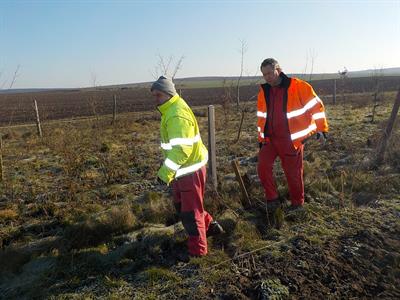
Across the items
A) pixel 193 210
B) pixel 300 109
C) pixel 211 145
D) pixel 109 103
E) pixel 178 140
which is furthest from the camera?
pixel 109 103

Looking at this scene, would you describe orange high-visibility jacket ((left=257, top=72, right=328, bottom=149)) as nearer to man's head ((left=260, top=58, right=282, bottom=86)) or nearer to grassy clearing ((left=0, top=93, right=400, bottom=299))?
man's head ((left=260, top=58, right=282, bottom=86))

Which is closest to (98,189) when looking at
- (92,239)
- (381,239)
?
(92,239)

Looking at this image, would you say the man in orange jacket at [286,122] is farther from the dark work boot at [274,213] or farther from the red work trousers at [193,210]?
the red work trousers at [193,210]

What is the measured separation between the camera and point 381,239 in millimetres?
4055

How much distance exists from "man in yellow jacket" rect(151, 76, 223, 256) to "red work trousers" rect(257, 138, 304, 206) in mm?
1238

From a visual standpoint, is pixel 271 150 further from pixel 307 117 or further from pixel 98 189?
pixel 98 189

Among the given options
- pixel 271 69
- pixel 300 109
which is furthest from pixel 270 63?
pixel 300 109

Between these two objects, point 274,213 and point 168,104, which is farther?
point 274,213

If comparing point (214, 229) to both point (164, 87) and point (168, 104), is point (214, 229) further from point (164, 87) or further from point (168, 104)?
point (164, 87)

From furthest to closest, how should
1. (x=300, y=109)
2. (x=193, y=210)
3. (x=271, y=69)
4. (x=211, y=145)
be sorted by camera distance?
(x=211, y=145), (x=300, y=109), (x=271, y=69), (x=193, y=210)

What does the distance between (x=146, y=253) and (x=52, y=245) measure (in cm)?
117

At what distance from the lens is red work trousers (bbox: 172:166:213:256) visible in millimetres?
3641

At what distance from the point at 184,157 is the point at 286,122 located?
5.52 feet

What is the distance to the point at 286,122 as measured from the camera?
4.54m
